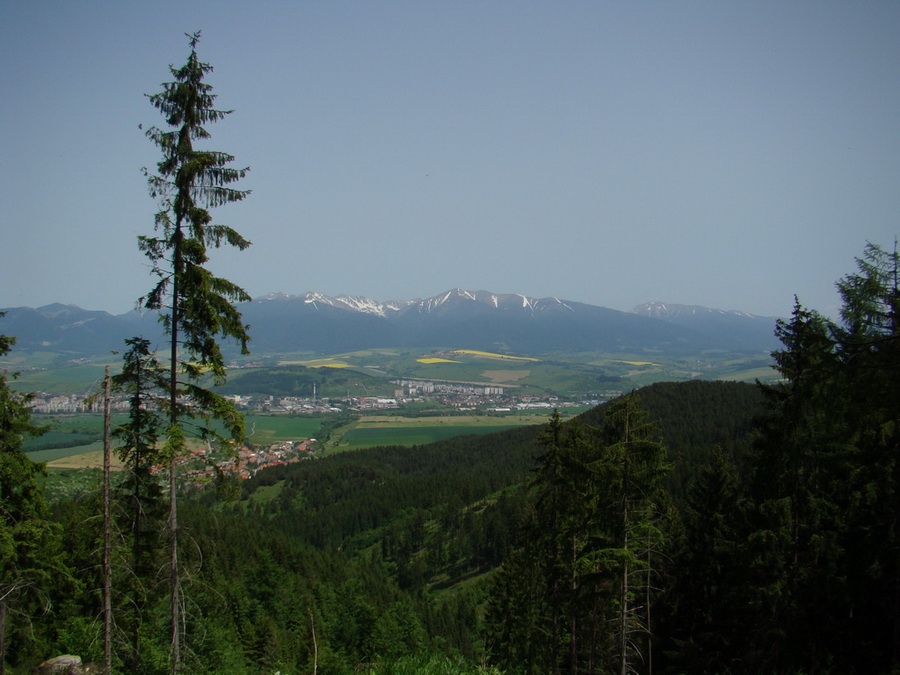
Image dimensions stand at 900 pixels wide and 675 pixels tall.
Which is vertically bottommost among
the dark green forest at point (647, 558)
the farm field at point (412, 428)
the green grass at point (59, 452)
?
the farm field at point (412, 428)

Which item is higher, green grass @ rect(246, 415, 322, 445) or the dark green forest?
the dark green forest

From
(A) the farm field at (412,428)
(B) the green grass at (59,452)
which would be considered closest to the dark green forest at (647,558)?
(B) the green grass at (59,452)

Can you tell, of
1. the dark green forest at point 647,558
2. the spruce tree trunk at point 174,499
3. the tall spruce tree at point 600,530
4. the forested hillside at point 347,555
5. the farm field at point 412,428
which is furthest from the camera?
the farm field at point 412,428

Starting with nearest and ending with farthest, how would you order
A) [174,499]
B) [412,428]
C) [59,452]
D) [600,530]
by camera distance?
[174,499] → [600,530] → [59,452] → [412,428]

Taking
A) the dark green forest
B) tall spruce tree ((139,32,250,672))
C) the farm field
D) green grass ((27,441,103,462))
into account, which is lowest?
the farm field

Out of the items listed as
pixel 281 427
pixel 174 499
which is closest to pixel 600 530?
pixel 174 499

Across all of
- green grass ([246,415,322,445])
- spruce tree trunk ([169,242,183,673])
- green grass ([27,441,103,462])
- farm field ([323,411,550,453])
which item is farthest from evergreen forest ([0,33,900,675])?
green grass ([246,415,322,445])

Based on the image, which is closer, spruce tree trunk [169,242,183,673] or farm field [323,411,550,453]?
spruce tree trunk [169,242,183,673]

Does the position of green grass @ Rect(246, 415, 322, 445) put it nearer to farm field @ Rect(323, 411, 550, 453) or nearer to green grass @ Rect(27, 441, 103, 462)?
farm field @ Rect(323, 411, 550, 453)

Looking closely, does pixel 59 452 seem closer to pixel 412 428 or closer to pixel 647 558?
pixel 412 428

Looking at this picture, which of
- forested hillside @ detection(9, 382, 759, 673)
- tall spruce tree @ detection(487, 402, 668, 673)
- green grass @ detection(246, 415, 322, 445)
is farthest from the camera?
green grass @ detection(246, 415, 322, 445)

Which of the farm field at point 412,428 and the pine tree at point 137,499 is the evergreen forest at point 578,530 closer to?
the pine tree at point 137,499

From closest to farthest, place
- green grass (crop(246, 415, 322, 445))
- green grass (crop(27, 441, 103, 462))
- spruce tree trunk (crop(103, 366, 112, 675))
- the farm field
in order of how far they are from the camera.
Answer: spruce tree trunk (crop(103, 366, 112, 675)), green grass (crop(27, 441, 103, 462)), green grass (crop(246, 415, 322, 445)), the farm field

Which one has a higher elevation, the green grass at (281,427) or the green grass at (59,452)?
the green grass at (59,452)
